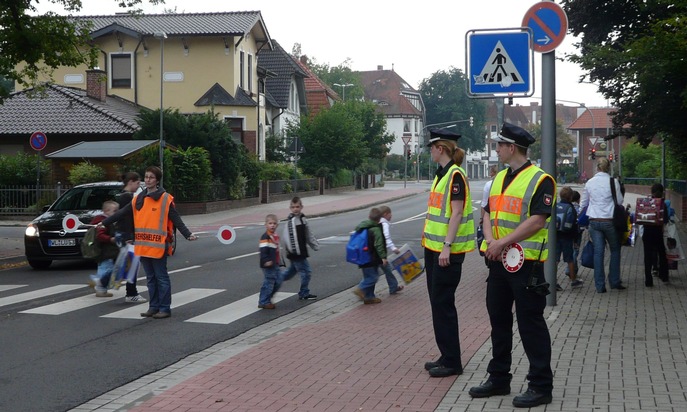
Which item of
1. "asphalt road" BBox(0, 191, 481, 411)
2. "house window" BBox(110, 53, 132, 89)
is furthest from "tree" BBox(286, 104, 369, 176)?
"asphalt road" BBox(0, 191, 481, 411)

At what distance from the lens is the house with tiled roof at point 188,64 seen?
46.8 m

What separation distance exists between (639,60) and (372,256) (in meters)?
6.16

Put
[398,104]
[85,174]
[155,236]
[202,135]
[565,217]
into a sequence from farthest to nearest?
1. [398,104]
2. [202,135]
3. [85,174]
4. [565,217]
5. [155,236]

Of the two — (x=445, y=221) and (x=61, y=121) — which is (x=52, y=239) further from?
(x=61, y=121)

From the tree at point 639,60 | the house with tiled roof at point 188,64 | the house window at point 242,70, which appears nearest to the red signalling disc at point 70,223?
the tree at point 639,60

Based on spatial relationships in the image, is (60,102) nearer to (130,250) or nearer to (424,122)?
(130,250)

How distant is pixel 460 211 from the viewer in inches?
278

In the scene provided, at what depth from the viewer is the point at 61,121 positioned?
3906 cm

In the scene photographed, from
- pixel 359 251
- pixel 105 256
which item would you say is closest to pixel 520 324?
pixel 359 251

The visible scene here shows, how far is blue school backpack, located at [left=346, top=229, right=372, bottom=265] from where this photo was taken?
37.5ft

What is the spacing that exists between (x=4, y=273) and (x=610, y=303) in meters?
10.1

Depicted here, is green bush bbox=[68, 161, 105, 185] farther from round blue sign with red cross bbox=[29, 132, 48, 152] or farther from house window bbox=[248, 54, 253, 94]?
house window bbox=[248, 54, 253, 94]

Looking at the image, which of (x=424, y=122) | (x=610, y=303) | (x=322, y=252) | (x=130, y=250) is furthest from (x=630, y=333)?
(x=424, y=122)

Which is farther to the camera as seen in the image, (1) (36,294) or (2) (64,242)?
(2) (64,242)
